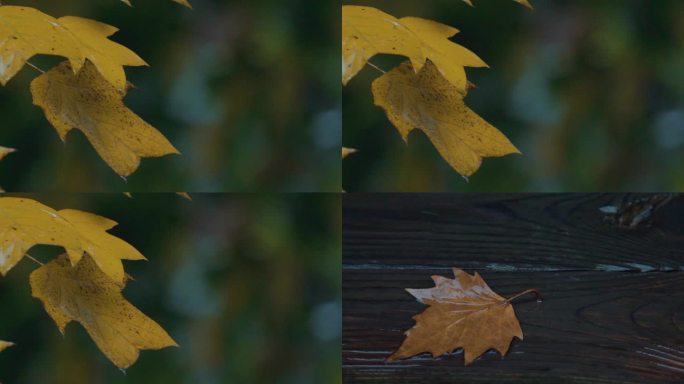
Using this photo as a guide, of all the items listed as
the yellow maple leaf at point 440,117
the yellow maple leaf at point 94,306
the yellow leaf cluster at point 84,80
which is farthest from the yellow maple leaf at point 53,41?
the yellow maple leaf at point 440,117

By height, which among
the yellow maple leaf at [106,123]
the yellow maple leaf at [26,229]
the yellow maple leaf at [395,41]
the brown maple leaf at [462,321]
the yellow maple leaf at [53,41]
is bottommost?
the yellow maple leaf at [26,229]

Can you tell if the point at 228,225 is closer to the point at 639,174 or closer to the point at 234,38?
the point at 234,38

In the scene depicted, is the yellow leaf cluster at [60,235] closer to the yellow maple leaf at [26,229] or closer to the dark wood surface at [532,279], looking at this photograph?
the yellow maple leaf at [26,229]

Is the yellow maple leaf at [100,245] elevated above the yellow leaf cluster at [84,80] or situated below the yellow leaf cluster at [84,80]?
below

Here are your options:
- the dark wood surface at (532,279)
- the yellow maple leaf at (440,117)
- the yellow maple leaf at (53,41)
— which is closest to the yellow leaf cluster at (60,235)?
the yellow maple leaf at (53,41)

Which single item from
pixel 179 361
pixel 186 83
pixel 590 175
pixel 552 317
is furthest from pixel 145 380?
pixel 590 175
